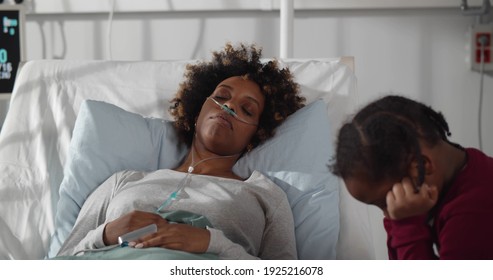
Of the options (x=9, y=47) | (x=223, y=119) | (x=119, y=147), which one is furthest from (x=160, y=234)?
(x=9, y=47)

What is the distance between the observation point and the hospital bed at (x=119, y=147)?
167 cm

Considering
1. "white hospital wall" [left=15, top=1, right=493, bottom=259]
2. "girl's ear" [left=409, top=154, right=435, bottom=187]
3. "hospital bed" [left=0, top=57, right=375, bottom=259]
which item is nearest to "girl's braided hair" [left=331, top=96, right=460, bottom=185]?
"girl's ear" [left=409, top=154, right=435, bottom=187]

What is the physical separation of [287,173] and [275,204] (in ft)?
0.47

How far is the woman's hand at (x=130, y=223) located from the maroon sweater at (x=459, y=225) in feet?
1.55

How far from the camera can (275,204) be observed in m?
1.55

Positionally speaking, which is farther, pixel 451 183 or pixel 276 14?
pixel 276 14

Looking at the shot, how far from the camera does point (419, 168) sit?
1009mm

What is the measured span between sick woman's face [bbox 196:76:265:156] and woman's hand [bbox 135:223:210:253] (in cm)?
28

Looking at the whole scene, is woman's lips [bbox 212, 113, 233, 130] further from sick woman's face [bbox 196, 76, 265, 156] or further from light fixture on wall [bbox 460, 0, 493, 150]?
light fixture on wall [bbox 460, 0, 493, 150]

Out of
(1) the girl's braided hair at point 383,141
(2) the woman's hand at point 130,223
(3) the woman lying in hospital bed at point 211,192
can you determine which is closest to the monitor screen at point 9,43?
(3) the woman lying in hospital bed at point 211,192

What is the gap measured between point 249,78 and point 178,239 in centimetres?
47
